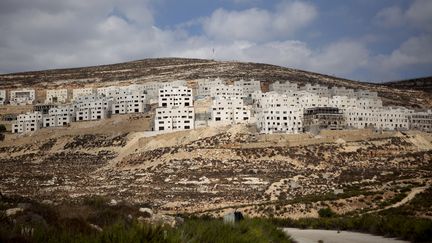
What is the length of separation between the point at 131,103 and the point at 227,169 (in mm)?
45499

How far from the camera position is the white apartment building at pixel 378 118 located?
85.1m

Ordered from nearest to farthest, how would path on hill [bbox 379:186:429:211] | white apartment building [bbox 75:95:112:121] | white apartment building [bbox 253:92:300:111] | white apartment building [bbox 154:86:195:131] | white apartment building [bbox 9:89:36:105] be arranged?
path on hill [bbox 379:186:429:211]
white apartment building [bbox 154:86:195:131]
white apartment building [bbox 253:92:300:111]
white apartment building [bbox 75:95:112:121]
white apartment building [bbox 9:89:36:105]

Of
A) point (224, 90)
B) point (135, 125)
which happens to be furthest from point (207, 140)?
point (224, 90)

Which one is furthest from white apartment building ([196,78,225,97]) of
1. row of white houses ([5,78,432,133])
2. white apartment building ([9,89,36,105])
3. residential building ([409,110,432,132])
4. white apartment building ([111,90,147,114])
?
white apartment building ([9,89,36,105])

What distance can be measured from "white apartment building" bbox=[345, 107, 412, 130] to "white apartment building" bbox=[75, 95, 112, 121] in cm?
4651

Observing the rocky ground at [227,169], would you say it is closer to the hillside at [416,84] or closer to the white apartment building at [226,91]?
the white apartment building at [226,91]

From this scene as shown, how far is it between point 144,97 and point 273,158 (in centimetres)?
4406

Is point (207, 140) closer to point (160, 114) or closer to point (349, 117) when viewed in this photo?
point (160, 114)

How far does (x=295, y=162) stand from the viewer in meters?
58.6

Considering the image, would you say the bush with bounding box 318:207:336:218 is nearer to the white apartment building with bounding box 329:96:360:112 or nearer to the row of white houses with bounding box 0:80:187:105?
the white apartment building with bounding box 329:96:360:112

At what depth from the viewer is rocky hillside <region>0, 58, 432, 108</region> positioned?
136 meters

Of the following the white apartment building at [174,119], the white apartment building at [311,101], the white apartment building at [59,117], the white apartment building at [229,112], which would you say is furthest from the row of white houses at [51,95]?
the white apartment building at [311,101]

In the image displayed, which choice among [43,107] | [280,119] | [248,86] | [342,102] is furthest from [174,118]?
[43,107]

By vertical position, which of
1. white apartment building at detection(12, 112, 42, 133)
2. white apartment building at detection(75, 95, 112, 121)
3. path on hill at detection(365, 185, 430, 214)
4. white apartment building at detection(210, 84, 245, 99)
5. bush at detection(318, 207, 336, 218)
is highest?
white apartment building at detection(210, 84, 245, 99)
